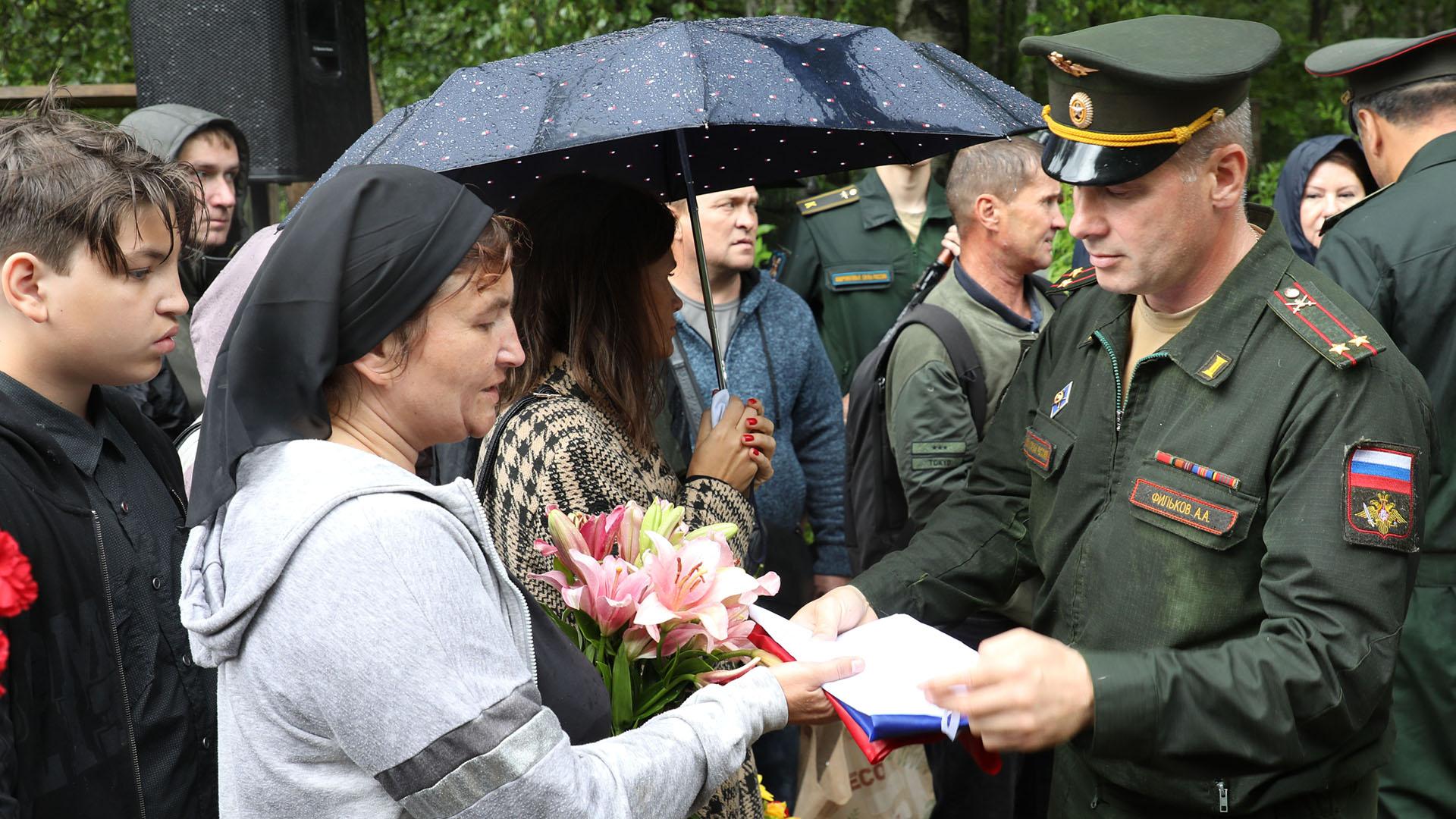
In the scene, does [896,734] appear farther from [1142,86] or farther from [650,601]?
[1142,86]

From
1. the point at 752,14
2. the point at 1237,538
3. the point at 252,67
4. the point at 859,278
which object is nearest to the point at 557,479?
the point at 1237,538

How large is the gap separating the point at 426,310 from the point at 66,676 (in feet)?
2.93

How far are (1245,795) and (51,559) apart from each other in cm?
200

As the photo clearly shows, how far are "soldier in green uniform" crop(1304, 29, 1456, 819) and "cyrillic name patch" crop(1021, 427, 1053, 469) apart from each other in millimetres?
1183

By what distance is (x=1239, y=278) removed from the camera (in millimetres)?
2301

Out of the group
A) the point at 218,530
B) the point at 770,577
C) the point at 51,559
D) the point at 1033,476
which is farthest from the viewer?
the point at 1033,476

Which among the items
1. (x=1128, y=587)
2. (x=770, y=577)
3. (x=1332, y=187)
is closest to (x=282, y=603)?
(x=770, y=577)

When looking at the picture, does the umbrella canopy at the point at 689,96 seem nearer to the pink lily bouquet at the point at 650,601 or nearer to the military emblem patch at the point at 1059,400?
the military emblem patch at the point at 1059,400

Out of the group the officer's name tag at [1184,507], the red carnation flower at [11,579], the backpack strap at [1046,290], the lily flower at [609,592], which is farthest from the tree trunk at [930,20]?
the red carnation flower at [11,579]

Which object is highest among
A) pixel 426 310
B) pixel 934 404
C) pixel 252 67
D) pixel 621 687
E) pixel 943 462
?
pixel 426 310

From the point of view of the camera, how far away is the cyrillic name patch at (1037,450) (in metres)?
2.55

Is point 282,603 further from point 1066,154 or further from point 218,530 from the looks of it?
point 1066,154

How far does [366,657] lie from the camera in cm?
153

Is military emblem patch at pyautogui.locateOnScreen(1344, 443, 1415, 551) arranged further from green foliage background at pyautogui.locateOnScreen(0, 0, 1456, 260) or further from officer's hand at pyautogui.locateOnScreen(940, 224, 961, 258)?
green foliage background at pyautogui.locateOnScreen(0, 0, 1456, 260)
